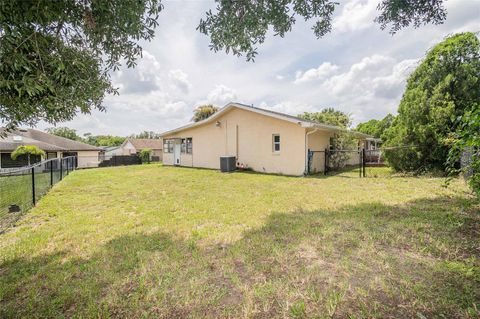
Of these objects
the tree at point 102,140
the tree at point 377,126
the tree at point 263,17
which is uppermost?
the tree at point 102,140

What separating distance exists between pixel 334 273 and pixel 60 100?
3816 millimetres

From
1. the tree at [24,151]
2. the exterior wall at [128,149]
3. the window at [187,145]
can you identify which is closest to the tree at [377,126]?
the window at [187,145]

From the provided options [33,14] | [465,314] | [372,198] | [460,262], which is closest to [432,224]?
[460,262]

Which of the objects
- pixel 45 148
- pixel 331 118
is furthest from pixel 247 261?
pixel 45 148

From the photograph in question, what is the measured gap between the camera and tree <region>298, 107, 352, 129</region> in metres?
15.0

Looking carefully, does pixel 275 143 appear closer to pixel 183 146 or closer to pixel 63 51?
pixel 183 146

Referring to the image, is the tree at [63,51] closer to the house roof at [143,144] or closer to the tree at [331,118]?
the tree at [331,118]

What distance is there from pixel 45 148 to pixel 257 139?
2479cm

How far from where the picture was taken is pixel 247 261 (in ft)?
10.2

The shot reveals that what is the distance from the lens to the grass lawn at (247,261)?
225 centimetres

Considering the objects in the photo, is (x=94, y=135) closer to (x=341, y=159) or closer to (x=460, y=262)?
(x=341, y=159)

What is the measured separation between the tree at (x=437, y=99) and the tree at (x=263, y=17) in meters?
6.27

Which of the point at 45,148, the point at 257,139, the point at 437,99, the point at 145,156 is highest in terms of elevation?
the point at 437,99

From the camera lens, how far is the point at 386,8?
195 inches
